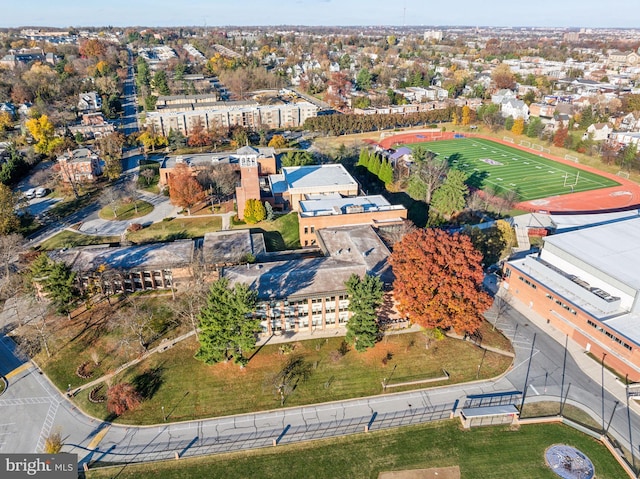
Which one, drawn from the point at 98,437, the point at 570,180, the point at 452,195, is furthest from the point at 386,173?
the point at 98,437

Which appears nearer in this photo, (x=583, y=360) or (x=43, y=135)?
(x=583, y=360)

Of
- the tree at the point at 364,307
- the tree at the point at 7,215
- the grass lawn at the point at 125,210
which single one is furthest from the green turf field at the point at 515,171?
the tree at the point at 7,215

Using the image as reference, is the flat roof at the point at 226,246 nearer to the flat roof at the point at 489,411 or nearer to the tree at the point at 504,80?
the flat roof at the point at 489,411

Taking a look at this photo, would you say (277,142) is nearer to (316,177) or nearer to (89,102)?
(316,177)

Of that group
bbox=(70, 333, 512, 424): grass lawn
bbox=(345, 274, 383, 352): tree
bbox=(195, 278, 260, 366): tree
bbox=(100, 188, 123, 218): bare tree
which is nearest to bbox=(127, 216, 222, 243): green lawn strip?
bbox=(100, 188, 123, 218): bare tree

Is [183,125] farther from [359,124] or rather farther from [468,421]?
[468,421]

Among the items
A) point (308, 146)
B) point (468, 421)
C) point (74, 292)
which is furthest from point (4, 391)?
point (308, 146)
